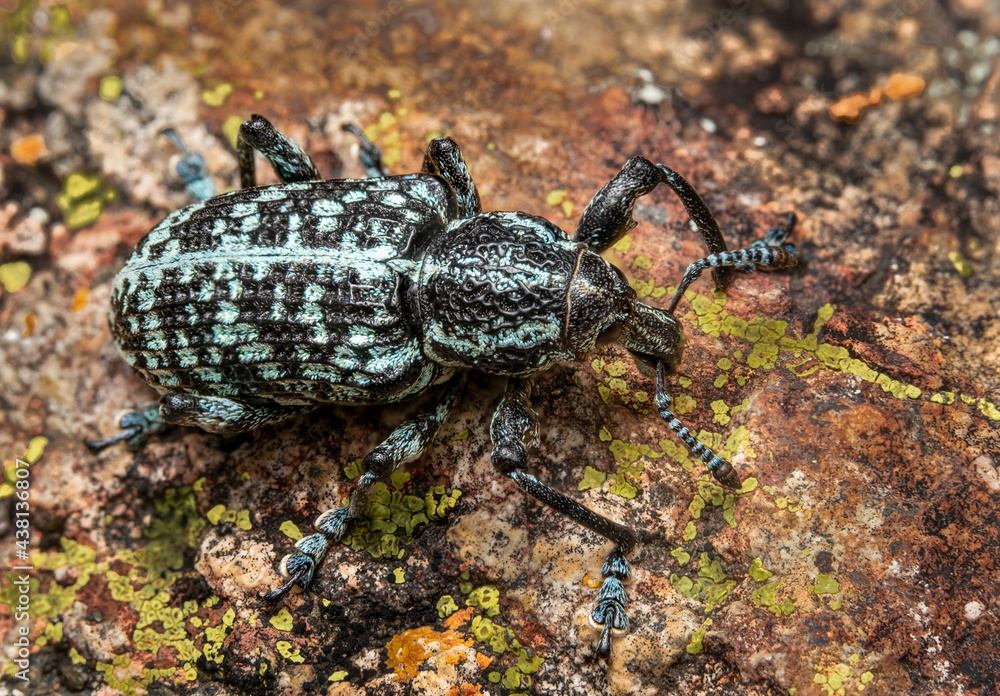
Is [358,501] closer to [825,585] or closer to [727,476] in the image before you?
[727,476]

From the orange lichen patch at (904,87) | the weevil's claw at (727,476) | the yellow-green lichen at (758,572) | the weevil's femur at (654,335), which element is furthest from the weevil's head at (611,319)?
the orange lichen patch at (904,87)

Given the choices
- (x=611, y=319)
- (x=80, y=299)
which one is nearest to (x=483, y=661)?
(x=611, y=319)

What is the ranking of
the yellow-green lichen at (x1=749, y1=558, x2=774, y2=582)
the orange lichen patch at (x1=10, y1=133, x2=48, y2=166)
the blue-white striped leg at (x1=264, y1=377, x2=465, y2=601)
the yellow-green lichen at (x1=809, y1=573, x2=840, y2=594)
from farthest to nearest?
the orange lichen patch at (x1=10, y1=133, x2=48, y2=166) → the blue-white striped leg at (x1=264, y1=377, x2=465, y2=601) → the yellow-green lichen at (x1=749, y1=558, x2=774, y2=582) → the yellow-green lichen at (x1=809, y1=573, x2=840, y2=594)

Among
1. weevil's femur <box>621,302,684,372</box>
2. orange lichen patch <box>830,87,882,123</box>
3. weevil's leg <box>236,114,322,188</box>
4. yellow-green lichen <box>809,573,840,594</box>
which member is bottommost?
yellow-green lichen <box>809,573,840,594</box>

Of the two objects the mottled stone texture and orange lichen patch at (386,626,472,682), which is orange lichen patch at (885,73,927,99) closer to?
the mottled stone texture

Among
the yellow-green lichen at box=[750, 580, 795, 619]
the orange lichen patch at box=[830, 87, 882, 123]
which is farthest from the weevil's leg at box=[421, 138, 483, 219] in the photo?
the orange lichen patch at box=[830, 87, 882, 123]

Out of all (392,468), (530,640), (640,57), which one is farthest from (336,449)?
(640,57)

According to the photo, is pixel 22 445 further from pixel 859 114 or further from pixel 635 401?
pixel 859 114

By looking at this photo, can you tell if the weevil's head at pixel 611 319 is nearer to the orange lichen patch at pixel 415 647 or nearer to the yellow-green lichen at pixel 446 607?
the yellow-green lichen at pixel 446 607
